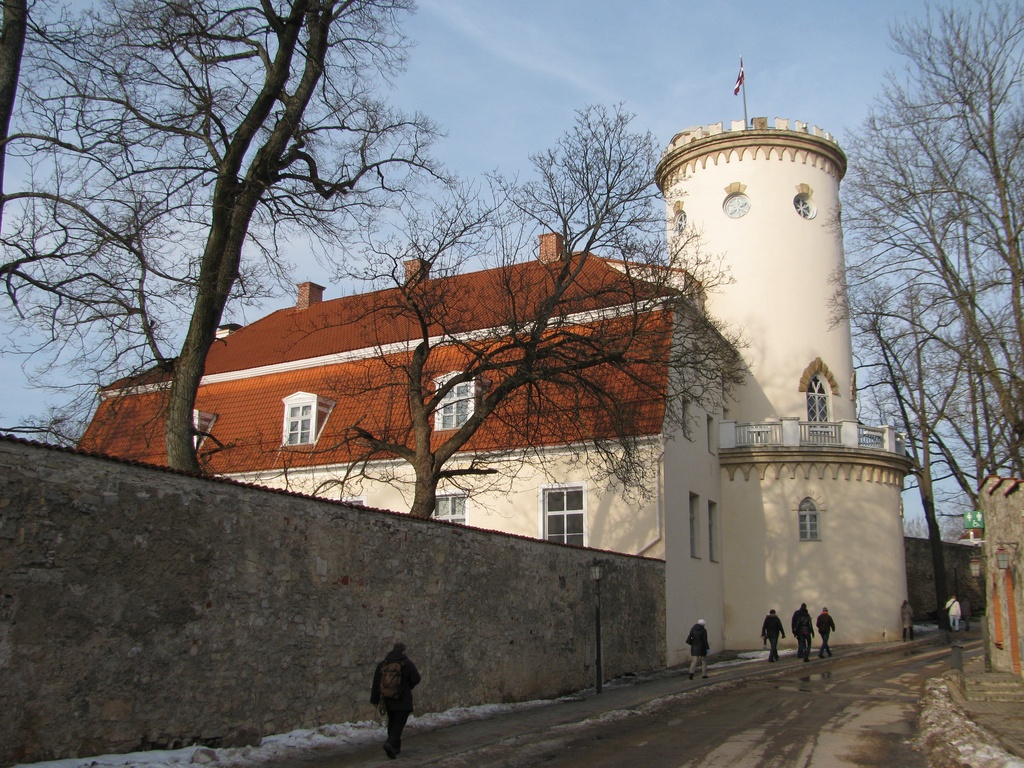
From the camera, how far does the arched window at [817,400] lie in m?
30.3

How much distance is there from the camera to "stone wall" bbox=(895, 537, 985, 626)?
3869cm

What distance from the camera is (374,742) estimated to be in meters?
11.3

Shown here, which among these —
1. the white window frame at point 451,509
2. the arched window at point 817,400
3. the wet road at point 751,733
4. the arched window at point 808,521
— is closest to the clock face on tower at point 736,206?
the arched window at point 817,400

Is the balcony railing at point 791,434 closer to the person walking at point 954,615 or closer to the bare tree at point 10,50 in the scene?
the person walking at point 954,615

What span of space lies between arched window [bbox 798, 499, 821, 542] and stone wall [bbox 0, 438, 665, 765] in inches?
609

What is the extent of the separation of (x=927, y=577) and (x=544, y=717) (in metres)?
30.9

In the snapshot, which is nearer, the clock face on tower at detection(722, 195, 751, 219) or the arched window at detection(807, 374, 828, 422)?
the arched window at detection(807, 374, 828, 422)

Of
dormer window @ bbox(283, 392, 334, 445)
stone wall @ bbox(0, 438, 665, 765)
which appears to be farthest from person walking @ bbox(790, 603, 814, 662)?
dormer window @ bbox(283, 392, 334, 445)

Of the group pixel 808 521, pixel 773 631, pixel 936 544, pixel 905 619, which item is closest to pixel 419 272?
pixel 773 631

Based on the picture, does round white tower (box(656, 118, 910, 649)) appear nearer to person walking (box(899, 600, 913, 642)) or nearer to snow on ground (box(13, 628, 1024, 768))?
person walking (box(899, 600, 913, 642))

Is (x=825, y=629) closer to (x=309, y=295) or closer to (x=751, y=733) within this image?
(x=751, y=733)

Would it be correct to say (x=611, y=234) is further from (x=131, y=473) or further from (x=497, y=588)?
(x=131, y=473)

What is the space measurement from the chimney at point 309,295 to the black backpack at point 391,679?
2661cm

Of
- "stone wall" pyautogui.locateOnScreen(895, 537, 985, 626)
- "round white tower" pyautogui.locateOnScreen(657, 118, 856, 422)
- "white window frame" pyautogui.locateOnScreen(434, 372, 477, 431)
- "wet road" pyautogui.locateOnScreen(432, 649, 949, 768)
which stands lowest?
"wet road" pyautogui.locateOnScreen(432, 649, 949, 768)
